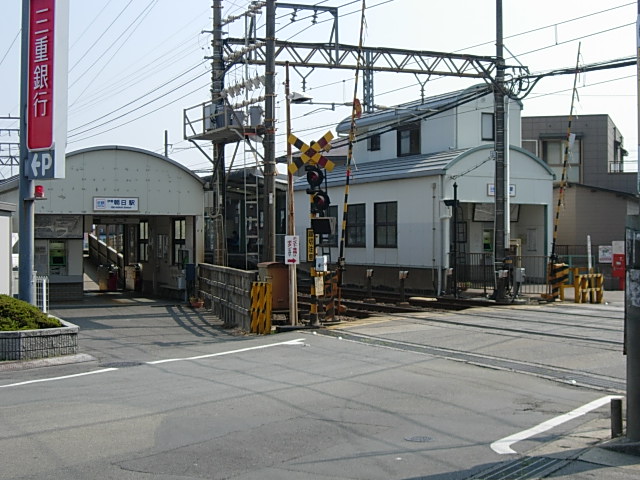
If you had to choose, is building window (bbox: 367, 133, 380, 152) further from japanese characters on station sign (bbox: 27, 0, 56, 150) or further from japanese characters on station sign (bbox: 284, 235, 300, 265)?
japanese characters on station sign (bbox: 27, 0, 56, 150)

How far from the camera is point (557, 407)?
31.6ft

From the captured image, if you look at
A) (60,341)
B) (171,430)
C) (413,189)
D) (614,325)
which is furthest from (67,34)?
(413,189)

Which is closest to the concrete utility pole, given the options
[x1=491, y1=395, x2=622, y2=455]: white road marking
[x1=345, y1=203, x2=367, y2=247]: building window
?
[x1=491, y1=395, x2=622, y2=455]: white road marking

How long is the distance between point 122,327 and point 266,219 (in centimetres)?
472

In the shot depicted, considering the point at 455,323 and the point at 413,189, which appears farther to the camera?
the point at 413,189

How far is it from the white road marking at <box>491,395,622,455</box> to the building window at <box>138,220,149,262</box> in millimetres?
24889

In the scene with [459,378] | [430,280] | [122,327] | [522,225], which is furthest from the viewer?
[522,225]

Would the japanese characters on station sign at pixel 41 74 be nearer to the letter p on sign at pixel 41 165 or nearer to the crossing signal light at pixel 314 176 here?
the letter p on sign at pixel 41 165

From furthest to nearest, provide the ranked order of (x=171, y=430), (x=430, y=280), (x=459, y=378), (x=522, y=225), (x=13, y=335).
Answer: (x=522, y=225) < (x=430, y=280) < (x=13, y=335) < (x=459, y=378) < (x=171, y=430)

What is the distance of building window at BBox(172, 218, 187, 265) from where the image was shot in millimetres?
28422

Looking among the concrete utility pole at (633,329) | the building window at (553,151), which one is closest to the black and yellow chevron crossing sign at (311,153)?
the concrete utility pole at (633,329)

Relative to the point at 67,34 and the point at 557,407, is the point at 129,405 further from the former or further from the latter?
the point at 67,34

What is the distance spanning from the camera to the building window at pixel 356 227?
106ft

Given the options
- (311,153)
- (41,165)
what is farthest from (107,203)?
(41,165)
